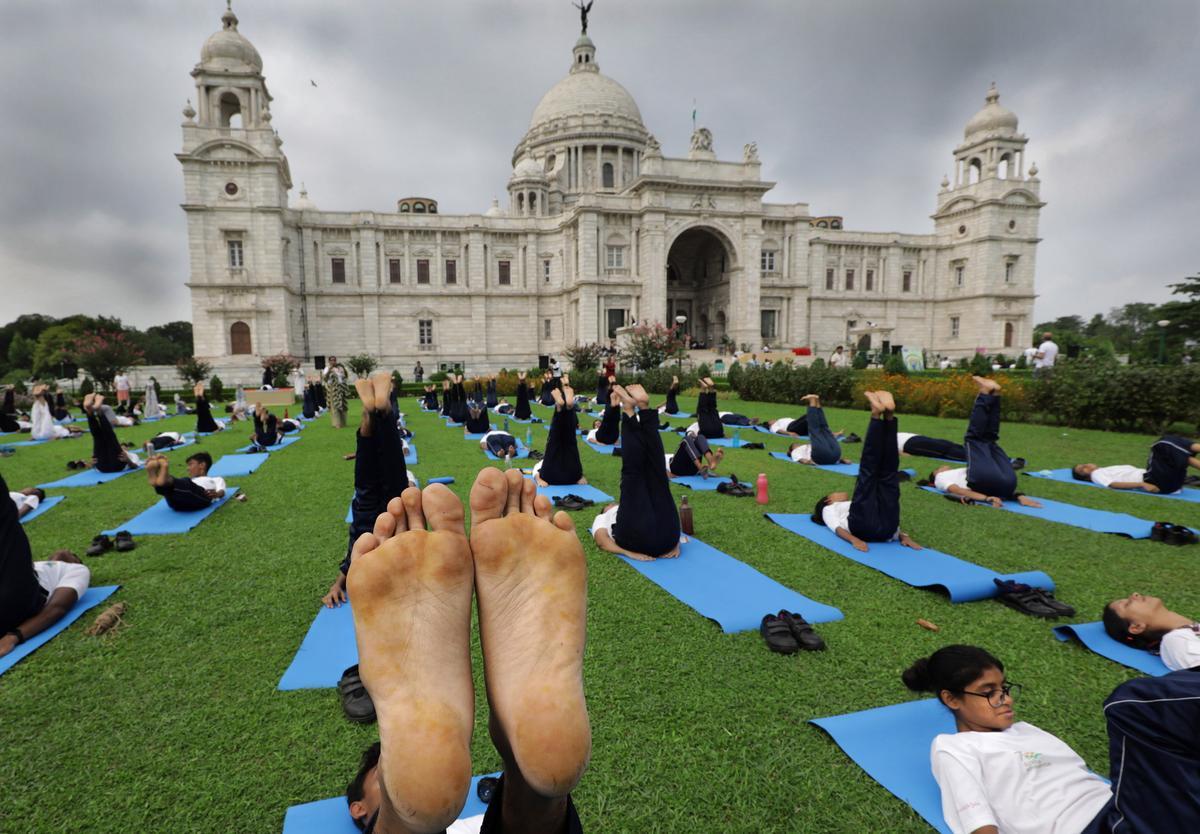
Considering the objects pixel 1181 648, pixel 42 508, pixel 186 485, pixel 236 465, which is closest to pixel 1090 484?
pixel 1181 648

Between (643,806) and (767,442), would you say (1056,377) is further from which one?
(643,806)


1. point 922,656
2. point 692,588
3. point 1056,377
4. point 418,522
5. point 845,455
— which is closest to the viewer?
point 418,522

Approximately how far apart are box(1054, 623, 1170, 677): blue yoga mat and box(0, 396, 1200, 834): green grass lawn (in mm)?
77

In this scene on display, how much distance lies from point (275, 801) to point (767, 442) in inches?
413

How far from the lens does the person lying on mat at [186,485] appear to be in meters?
5.71

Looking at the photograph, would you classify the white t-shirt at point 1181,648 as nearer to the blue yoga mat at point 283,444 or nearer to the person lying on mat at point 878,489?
the person lying on mat at point 878,489

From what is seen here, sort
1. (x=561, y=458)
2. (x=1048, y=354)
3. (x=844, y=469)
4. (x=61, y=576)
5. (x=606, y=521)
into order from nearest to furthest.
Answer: (x=61, y=576)
(x=606, y=521)
(x=561, y=458)
(x=844, y=469)
(x=1048, y=354)

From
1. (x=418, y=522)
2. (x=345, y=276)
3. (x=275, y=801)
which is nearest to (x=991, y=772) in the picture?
(x=418, y=522)

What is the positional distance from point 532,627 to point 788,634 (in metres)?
2.29

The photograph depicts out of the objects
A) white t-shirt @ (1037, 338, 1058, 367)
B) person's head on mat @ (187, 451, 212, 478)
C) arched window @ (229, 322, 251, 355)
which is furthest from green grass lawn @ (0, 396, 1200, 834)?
arched window @ (229, 322, 251, 355)

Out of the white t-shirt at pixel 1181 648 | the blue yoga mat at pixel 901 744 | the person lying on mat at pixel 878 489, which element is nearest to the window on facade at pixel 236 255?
the person lying on mat at pixel 878 489

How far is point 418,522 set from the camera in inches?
67.8

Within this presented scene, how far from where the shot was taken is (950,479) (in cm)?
708

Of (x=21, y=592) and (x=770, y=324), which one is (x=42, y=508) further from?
(x=770, y=324)
